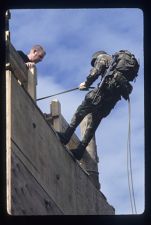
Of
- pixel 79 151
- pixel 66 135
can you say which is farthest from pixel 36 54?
pixel 79 151

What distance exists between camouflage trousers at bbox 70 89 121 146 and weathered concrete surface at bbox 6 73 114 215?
241 mm

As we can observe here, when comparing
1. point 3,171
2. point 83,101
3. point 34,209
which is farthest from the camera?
point 83,101

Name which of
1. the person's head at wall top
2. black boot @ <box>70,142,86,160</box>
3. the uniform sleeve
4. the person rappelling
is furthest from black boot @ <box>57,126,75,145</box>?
the person's head at wall top

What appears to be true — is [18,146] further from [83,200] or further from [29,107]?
[83,200]

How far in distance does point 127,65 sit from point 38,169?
45.7 inches

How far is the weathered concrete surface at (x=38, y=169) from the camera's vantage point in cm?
1028

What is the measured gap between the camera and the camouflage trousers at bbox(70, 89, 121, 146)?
11.9 meters

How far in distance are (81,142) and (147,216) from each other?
8.08 m

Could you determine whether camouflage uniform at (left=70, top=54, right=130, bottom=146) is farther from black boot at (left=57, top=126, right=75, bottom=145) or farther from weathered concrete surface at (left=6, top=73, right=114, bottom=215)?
weathered concrete surface at (left=6, top=73, right=114, bottom=215)

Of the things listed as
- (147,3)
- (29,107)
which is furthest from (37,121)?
(147,3)

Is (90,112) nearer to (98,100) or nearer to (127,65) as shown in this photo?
(98,100)

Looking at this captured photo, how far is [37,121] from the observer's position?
11578 mm

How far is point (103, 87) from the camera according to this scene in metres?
11.9

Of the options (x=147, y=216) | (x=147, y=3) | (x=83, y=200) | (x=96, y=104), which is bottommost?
(x=83, y=200)
